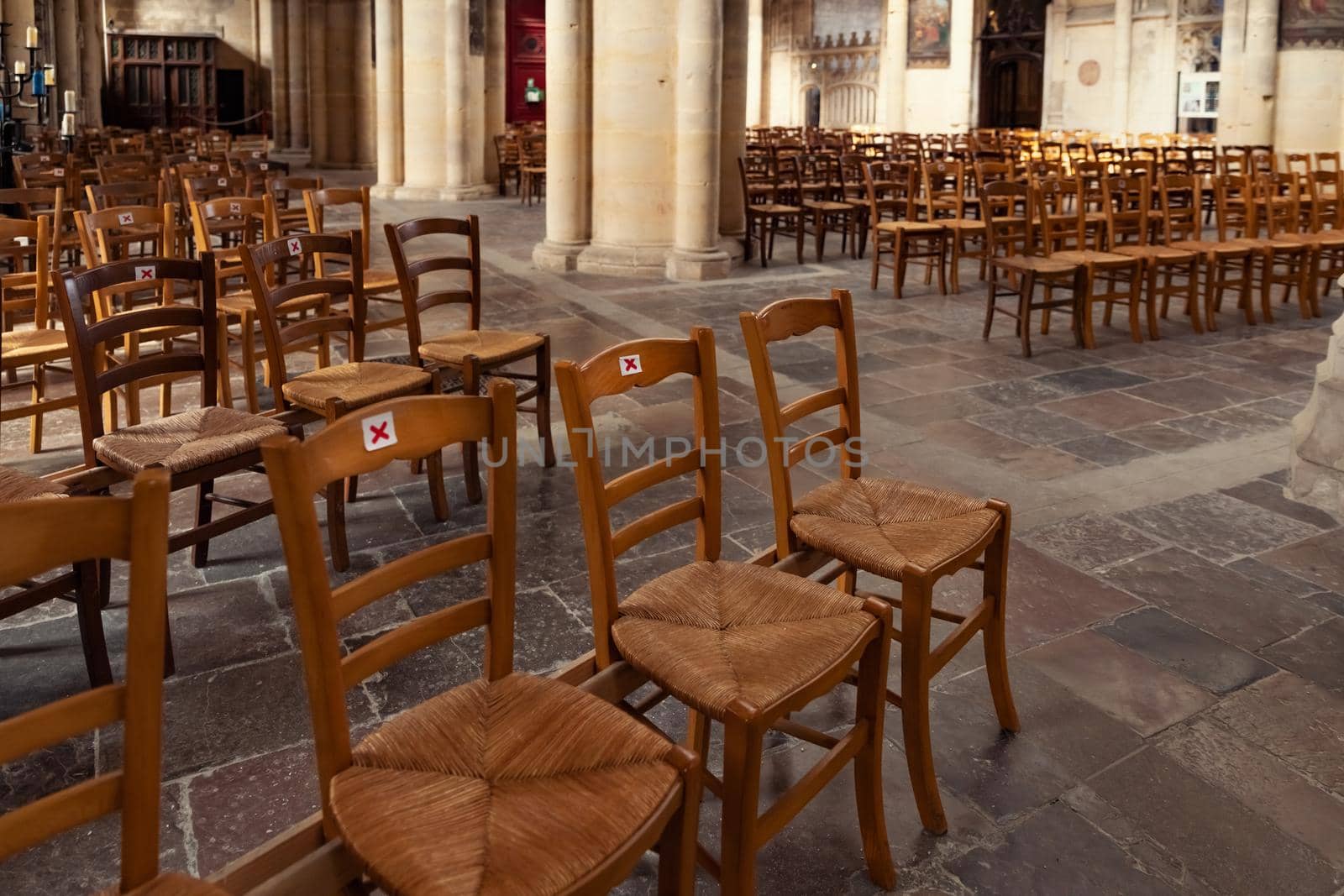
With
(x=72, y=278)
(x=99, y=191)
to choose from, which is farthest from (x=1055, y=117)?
(x=72, y=278)

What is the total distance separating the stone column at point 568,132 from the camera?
9.12 m

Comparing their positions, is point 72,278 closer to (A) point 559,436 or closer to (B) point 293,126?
(A) point 559,436

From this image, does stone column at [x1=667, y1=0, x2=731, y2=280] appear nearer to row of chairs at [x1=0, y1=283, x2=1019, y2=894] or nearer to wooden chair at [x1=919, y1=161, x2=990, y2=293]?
wooden chair at [x1=919, y1=161, x2=990, y2=293]

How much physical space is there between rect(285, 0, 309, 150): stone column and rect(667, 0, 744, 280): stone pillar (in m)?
13.5

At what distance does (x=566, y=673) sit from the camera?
1997 mm

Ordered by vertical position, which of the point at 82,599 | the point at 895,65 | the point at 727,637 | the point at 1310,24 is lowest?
the point at 82,599

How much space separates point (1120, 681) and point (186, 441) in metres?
2.42

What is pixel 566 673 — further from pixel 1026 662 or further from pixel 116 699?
pixel 1026 662

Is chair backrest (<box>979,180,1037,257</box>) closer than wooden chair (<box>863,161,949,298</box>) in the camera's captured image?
Yes

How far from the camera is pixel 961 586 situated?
333cm

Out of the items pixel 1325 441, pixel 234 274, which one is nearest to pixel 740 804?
pixel 1325 441

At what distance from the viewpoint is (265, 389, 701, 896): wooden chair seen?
1443 mm

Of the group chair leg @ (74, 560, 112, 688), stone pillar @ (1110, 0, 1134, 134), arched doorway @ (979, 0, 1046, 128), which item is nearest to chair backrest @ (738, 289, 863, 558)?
chair leg @ (74, 560, 112, 688)

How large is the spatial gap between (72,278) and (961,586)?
2.53m
